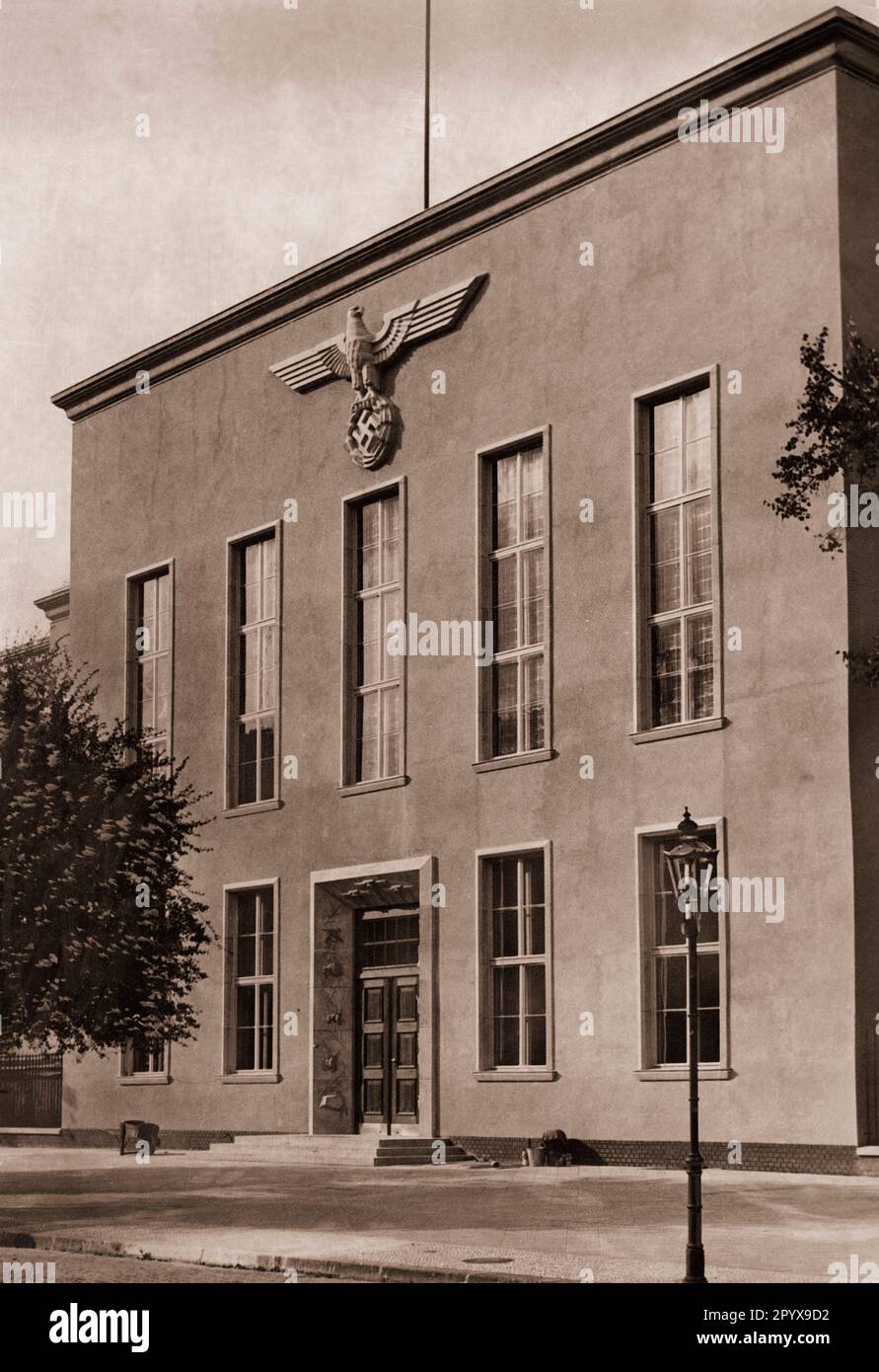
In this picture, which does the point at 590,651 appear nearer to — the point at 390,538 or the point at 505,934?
the point at 505,934

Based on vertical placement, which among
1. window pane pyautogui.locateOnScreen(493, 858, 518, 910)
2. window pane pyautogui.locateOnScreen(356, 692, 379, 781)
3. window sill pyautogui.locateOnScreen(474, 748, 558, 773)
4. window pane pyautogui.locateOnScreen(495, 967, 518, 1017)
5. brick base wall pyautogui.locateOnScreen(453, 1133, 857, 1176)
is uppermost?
window pane pyautogui.locateOnScreen(356, 692, 379, 781)

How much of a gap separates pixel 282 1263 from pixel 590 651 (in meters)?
A: 13.9

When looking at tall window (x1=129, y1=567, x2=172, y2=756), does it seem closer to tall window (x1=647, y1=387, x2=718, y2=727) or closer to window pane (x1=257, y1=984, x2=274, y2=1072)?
window pane (x1=257, y1=984, x2=274, y2=1072)

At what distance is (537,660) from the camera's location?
30.6 m

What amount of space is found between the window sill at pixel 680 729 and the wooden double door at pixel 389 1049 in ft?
22.3

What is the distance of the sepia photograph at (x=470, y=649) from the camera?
2405 centimetres

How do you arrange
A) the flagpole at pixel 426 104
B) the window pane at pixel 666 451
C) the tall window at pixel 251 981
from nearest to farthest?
the window pane at pixel 666 451 < the flagpole at pixel 426 104 < the tall window at pixel 251 981

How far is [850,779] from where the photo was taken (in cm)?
2547

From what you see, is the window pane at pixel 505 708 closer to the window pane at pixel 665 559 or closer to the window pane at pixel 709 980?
the window pane at pixel 665 559

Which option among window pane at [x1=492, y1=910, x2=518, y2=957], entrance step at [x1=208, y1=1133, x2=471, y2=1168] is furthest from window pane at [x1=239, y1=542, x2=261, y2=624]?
entrance step at [x1=208, y1=1133, x2=471, y2=1168]

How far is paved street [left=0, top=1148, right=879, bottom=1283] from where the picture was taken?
54.9 ft

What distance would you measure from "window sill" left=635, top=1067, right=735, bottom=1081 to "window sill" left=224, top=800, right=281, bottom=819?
1018 centimetres

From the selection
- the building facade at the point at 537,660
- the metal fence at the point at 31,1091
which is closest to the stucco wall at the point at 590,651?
the building facade at the point at 537,660

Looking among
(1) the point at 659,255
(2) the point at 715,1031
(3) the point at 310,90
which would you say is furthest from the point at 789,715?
(3) the point at 310,90
